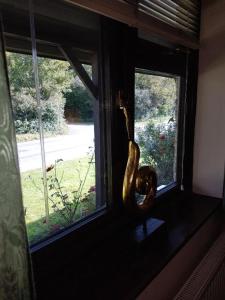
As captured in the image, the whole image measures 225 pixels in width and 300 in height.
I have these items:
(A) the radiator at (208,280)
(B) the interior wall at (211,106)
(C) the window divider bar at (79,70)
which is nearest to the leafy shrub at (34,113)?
(C) the window divider bar at (79,70)

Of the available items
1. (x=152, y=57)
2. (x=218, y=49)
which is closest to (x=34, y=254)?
(x=152, y=57)

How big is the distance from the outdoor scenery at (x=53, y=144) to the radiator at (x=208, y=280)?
534 mm

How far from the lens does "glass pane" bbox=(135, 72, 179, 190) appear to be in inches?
49.1

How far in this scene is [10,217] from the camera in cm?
48

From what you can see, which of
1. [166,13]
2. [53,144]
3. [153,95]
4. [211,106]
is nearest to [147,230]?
[53,144]

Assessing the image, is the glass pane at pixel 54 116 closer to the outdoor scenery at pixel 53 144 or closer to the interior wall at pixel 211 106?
the outdoor scenery at pixel 53 144

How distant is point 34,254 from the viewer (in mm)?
820

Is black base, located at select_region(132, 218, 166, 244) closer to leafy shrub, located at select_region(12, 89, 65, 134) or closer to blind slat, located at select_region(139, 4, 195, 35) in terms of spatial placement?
leafy shrub, located at select_region(12, 89, 65, 134)

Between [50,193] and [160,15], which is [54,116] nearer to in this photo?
[50,193]

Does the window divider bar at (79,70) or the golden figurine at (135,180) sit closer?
the window divider bar at (79,70)

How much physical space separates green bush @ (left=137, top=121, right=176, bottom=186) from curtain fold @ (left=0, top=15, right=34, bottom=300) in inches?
33.8

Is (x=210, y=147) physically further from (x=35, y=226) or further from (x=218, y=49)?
(x=35, y=226)

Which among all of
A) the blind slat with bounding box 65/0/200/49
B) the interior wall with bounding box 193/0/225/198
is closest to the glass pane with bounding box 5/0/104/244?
the blind slat with bounding box 65/0/200/49

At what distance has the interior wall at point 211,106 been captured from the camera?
1457 millimetres
